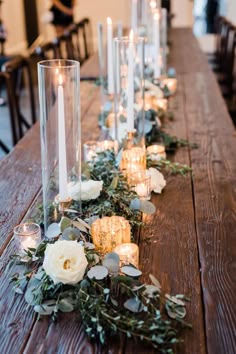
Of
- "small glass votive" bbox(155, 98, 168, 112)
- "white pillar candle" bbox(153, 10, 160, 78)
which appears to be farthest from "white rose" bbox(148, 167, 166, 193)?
"white pillar candle" bbox(153, 10, 160, 78)

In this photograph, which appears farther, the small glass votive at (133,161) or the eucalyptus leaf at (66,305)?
the small glass votive at (133,161)

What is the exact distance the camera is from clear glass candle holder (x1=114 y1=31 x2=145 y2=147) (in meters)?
1.43

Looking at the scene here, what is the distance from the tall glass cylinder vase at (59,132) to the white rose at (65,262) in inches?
→ 7.9

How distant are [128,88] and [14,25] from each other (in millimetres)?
6447

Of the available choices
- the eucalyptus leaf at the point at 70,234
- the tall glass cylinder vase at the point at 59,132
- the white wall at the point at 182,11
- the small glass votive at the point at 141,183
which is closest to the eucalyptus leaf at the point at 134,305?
the eucalyptus leaf at the point at 70,234

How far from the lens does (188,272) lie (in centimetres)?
101

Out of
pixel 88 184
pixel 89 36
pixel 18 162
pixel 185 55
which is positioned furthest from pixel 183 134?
pixel 89 36

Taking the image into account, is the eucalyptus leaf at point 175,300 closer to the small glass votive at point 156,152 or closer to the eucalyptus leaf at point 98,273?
the eucalyptus leaf at point 98,273

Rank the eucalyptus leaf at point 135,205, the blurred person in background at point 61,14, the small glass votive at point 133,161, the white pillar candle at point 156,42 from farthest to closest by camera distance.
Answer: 1. the blurred person in background at point 61,14
2. the white pillar candle at point 156,42
3. the small glass votive at point 133,161
4. the eucalyptus leaf at point 135,205

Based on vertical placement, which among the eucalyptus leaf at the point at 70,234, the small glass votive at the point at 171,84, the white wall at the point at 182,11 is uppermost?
the eucalyptus leaf at the point at 70,234

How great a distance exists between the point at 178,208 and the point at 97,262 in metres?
0.39

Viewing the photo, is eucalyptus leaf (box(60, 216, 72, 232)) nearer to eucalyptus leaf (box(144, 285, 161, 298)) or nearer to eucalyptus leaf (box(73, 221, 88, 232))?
eucalyptus leaf (box(73, 221, 88, 232))

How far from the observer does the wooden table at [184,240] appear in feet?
2.70

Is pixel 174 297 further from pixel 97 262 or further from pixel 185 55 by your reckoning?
pixel 185 55
